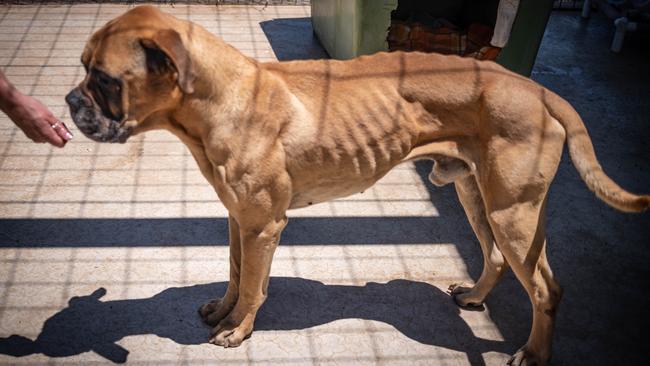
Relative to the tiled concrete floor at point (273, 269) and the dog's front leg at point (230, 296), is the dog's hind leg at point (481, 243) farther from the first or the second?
the dog's front leg at point (230, 296)

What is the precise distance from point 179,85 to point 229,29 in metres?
4.79

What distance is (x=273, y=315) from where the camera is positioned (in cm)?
381

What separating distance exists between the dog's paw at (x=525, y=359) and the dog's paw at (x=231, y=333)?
1481mm

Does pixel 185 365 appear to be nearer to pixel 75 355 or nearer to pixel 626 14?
pixel 75 355

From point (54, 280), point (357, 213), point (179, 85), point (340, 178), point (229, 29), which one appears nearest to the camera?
point (179, 85)

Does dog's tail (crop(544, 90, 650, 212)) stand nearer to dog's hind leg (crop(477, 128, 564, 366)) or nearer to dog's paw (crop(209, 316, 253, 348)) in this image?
dog's hind leg (crop(477, 128, 564, 366))

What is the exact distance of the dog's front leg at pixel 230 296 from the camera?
353cm

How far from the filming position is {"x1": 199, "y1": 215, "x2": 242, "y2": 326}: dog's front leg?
3525 millimetres

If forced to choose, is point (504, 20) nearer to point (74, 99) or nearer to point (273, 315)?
point (273, 315)

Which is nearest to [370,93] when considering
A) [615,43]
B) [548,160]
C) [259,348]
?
[548,160]

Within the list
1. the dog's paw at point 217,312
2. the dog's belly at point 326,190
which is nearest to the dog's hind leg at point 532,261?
the dog's belly at point 326,190

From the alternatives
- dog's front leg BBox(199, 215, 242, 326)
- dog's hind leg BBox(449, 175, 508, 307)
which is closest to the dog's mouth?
dog's front leg BBox(199, 215, 242, 326)

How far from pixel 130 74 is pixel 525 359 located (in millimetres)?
2532

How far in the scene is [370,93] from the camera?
3160mm
